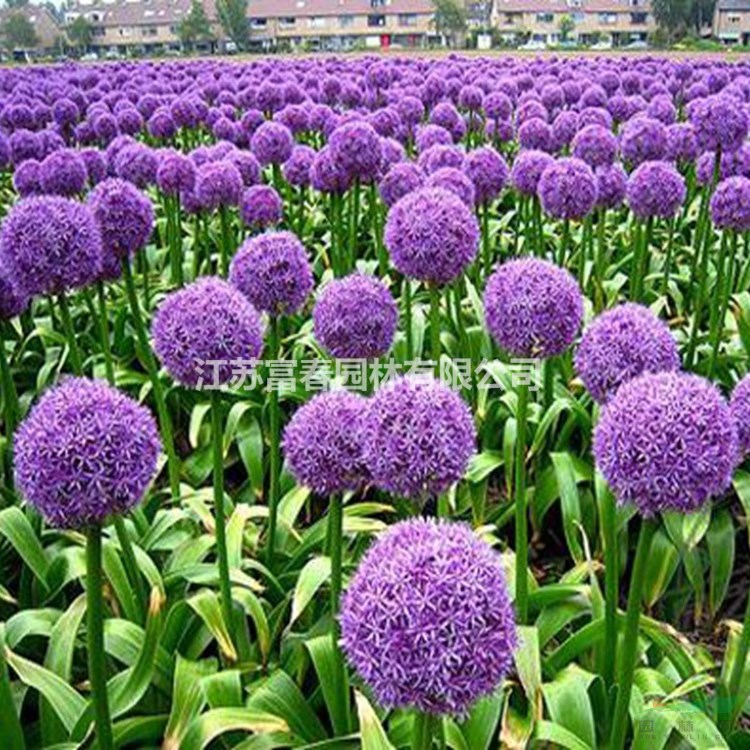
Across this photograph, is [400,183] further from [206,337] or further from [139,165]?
[206,337]

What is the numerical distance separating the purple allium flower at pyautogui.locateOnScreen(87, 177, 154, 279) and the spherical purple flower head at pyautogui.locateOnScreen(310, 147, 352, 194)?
205 cm

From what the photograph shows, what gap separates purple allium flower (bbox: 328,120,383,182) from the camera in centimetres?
657

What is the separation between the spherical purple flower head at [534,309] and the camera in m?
3.59

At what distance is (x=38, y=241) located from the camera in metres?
4.16

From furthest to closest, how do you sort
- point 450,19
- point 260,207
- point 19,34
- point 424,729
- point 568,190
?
point 19,34 → point 450,19 → point 260,207 → point 568,190 → point 424,729

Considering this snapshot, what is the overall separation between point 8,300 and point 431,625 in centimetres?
342

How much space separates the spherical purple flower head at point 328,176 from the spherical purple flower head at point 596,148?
73.7 inches

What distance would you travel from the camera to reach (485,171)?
6.53 metres

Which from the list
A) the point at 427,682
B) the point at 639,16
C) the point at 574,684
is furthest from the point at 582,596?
the point at 639,16

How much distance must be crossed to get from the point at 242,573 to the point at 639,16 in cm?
12044

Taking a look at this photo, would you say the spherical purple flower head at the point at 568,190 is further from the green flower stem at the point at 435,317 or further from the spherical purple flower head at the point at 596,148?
the green flower stem at the point at 435,317

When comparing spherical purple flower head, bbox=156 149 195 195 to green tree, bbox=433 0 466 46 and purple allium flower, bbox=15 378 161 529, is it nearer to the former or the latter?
purple allium flower, bbox=15 378 161 529

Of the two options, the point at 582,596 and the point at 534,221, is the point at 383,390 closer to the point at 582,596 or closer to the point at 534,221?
the point at 582,596

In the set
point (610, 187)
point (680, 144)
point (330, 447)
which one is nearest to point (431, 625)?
point (330, 447)
